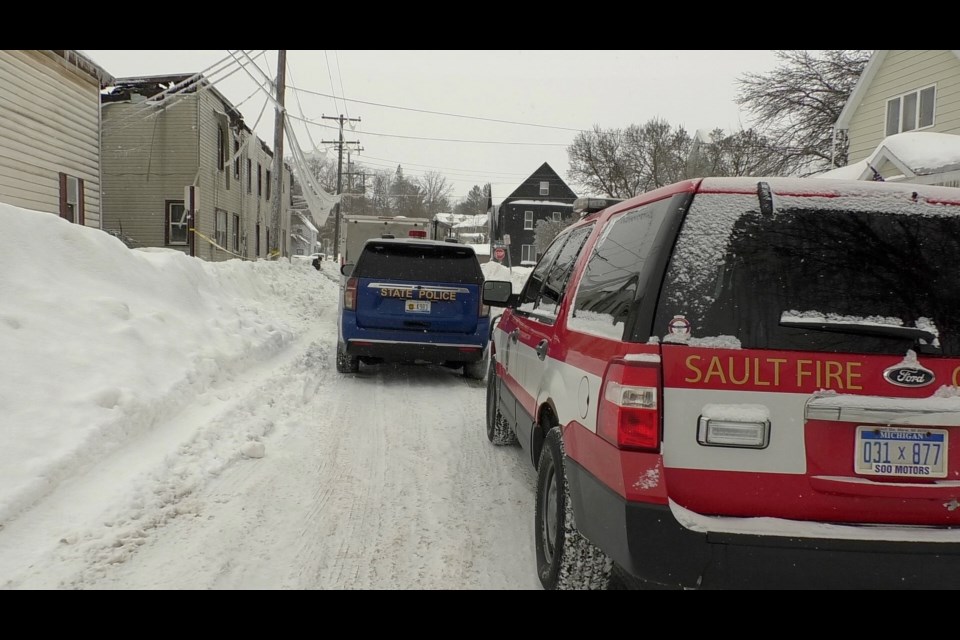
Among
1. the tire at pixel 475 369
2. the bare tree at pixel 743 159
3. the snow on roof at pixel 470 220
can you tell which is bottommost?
the tire at pixel 475 369

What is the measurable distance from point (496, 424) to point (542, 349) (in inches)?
89.0

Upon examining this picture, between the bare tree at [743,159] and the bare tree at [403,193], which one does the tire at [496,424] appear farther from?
the bare tree at [403,193]

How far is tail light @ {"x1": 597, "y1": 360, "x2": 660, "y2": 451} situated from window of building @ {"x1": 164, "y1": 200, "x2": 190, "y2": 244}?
24.7m

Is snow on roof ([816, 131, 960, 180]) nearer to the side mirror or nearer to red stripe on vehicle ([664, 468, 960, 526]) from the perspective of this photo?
the side mirror

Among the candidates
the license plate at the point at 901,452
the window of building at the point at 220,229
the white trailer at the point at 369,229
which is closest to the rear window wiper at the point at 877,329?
the license plate at the point at 901,452

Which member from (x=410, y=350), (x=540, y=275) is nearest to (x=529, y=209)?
(x=410, y=350)

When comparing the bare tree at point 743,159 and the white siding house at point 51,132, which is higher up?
the bare tree at point 743,159

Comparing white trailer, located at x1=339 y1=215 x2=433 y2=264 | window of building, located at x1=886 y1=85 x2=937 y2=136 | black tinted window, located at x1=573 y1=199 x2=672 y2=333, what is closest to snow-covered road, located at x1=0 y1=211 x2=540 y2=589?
black tinted window, located at x1=573 y1=199 x2=672 y2=333

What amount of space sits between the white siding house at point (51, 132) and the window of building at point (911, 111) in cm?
2138

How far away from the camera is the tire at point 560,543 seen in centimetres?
295

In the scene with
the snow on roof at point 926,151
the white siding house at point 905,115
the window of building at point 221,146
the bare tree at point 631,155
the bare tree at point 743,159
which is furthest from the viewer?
the bare tree at point 631,155

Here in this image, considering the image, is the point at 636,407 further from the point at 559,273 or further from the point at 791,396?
the point at 559,273

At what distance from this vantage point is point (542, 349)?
4.00 meters

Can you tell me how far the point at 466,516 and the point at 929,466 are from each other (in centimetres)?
276
